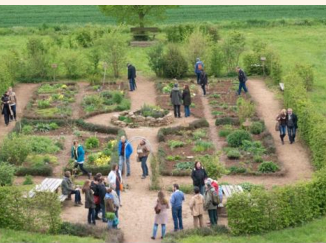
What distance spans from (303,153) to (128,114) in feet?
25.5

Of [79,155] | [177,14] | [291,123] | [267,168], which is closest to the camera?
[79,155]

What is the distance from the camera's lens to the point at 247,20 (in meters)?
57.7

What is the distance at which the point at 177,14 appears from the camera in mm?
64000

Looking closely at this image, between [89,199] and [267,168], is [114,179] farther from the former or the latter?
[267,168]

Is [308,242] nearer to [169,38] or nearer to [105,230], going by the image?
[105,230]

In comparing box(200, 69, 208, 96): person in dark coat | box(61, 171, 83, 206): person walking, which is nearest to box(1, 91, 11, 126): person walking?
box(200, 69, 208, 96): person in dark coat

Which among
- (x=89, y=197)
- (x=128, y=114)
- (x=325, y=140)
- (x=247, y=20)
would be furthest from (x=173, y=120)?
(x=247, y=20)

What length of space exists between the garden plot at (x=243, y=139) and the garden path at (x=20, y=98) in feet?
26.2

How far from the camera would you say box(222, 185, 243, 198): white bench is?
23.0 metres

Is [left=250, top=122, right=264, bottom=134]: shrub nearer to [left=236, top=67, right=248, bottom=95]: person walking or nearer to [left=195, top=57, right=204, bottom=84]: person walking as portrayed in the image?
[left=236, top=67, right=248, bottom=95]: person walking

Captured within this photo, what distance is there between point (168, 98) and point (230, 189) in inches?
541

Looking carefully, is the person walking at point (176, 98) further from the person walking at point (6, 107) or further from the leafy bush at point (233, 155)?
the person walking at point (6, 107)

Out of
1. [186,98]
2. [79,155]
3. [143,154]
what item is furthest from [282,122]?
[79,155]

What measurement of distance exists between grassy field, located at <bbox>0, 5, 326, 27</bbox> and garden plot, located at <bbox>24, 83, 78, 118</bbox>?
22.3 meters
